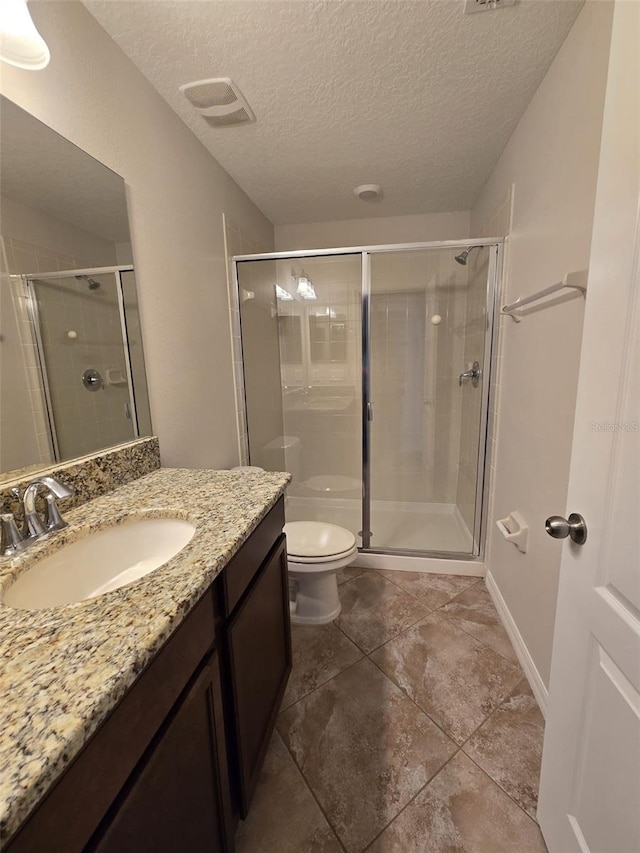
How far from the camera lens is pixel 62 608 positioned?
0.62 metres

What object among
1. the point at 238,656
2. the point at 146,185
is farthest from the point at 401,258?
the point at 238,656

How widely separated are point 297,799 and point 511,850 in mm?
595

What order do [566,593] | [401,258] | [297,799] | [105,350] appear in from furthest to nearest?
1. [401,258]
2. [105,350]
3. [297,799]
4. [566,593]

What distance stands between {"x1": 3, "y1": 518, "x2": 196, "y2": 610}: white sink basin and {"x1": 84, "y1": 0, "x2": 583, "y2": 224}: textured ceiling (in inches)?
61.1

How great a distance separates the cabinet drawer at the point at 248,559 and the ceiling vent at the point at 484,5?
1636mm

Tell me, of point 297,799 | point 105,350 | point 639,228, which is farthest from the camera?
point 105,350

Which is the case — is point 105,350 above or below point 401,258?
below

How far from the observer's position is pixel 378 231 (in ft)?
8.89

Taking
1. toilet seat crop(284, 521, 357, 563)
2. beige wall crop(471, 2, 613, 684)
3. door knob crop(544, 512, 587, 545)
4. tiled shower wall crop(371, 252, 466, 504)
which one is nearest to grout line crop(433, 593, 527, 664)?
beige wall crop(471, 2, 613, 684)

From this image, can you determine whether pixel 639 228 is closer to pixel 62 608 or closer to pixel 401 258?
pixel 62 608

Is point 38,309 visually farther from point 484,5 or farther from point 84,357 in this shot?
point 484,5

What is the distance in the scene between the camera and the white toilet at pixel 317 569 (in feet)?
5.53

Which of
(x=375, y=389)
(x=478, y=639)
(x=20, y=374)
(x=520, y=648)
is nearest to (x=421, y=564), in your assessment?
(x=478, y=639)

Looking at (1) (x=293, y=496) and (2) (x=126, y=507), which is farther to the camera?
(1) (x=293, y=496)
